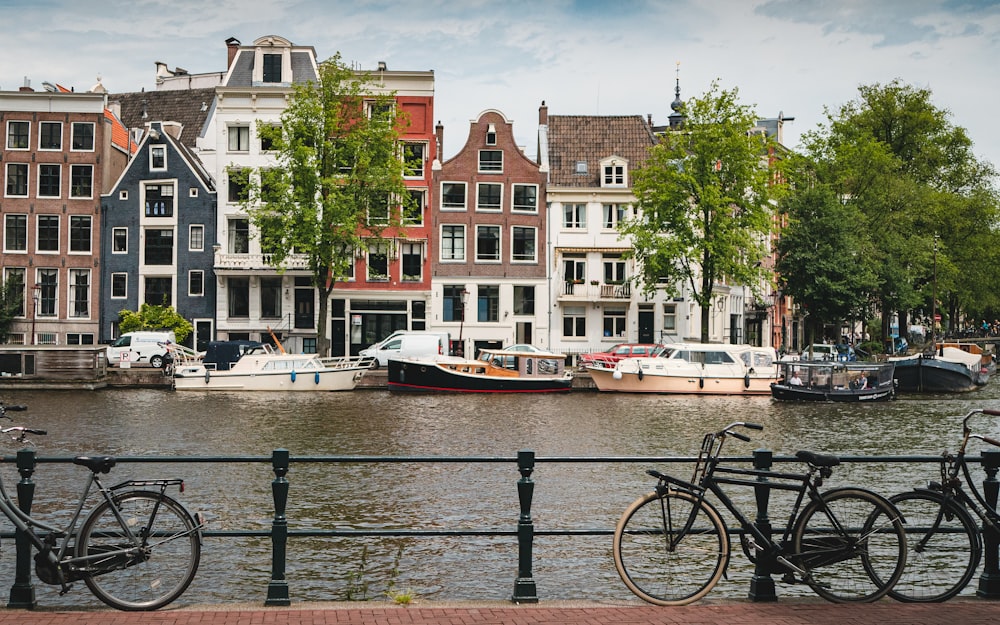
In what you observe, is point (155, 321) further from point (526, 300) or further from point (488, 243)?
point (526, 300)

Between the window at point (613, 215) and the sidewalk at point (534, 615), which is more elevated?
the window at point (613, 215)

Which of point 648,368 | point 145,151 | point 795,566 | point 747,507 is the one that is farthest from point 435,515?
point 145,151

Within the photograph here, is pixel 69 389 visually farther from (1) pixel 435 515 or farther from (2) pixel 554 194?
(1) pixel 435 515

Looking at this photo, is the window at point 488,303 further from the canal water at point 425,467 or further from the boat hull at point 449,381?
the canal water at point 425,467

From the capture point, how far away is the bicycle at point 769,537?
27.2 ft

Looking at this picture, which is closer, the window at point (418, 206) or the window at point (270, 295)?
the window at point (270, 295)

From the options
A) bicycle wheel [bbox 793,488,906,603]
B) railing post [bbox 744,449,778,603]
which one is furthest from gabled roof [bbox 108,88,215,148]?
bicycle wheel [bbox 793,488,906,603]

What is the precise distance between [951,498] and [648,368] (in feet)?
129

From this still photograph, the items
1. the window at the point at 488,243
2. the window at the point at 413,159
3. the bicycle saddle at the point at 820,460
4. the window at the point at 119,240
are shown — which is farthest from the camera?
the window at the point at 488,243

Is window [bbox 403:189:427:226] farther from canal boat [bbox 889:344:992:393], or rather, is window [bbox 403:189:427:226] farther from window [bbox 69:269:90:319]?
canal boat [bbox 889:344:992:393]

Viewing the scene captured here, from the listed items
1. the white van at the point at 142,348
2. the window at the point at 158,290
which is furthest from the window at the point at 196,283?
the white van at the point at 142,348

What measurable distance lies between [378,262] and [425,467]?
129 feet

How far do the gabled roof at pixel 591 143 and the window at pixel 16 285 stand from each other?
29.3 metres

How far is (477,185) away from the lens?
200 ft
